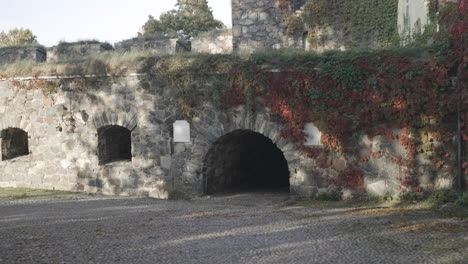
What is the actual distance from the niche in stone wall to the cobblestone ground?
11.9 feet

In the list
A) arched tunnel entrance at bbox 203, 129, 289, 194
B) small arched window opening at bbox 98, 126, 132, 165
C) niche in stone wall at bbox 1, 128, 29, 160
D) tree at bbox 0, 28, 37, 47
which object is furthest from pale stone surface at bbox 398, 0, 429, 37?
tree at bbox 0, 28, 37, 47

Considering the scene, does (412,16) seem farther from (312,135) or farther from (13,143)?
(13,143)

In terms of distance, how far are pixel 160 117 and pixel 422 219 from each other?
645cm

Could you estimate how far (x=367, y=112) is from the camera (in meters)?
10.0

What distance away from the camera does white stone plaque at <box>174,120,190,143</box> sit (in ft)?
37.7

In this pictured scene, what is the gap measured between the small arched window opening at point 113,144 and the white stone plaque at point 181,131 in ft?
7.12

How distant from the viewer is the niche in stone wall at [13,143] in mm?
13578

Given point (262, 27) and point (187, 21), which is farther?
point (187, 21)

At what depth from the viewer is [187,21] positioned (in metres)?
39.1

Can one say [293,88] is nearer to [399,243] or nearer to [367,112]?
[367,112]

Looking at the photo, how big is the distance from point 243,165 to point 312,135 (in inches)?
144

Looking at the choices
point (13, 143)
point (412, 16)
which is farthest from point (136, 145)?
point (412, 16)

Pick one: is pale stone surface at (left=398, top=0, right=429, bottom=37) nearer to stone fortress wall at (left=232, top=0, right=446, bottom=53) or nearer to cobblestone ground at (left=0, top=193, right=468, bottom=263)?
stone fortress wall at (left=232, top=0, right=446, bottom=53)

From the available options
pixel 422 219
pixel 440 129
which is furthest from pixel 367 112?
pixel 422 219
